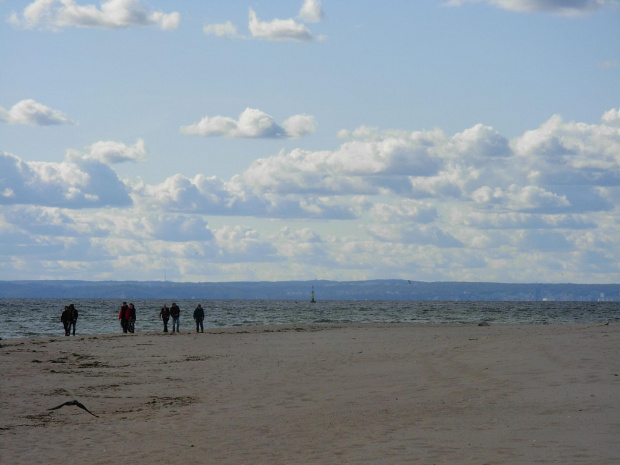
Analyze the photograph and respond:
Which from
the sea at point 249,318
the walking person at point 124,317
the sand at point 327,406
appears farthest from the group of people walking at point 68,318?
the sand at point 327,406

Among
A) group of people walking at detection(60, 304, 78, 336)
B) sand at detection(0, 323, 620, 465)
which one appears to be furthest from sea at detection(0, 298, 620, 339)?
sand at detection(0, 323, 620, 465)

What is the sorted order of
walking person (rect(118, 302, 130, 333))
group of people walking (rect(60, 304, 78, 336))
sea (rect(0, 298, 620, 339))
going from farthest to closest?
sea (rect(0, 298, 620, 339)) < walking person (rect(118, 302, 130, 333)) < group of people walking (rect(60, 304, 78, 336))

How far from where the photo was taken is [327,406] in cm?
1633

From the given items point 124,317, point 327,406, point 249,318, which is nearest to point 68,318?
point 124,317

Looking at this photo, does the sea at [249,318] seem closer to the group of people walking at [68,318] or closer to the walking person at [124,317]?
the group of people walking at [68,318]

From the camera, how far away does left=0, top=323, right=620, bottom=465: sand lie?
1196 cm

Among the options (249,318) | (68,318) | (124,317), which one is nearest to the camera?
(68,318)

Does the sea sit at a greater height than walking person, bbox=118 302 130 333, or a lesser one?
lesser

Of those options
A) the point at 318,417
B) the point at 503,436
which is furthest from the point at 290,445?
the point at 503,436

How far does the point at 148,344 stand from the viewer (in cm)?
3425

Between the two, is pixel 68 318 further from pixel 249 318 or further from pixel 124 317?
pixel 249 318

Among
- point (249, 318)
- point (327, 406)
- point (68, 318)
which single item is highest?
point (68, 318)

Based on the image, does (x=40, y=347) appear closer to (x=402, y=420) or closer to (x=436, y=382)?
(x=436, y=382)

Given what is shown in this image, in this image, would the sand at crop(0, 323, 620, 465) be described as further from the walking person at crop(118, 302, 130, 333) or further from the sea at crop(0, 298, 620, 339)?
the sea at crop(0, 298, 620, 339)
